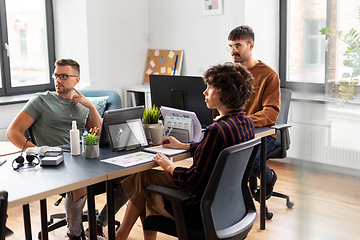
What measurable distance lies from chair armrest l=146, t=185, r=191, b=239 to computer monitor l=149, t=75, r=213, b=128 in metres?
0.75

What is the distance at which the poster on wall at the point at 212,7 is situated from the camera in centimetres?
408

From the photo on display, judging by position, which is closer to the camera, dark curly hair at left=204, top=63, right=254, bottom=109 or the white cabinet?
dark curly hair at left=204, top=63, right=254, bottom=109

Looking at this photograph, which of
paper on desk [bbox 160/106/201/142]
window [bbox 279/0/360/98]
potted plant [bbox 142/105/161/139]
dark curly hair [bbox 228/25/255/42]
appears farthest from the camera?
dark curly hair [bbox 228/25/255/42]

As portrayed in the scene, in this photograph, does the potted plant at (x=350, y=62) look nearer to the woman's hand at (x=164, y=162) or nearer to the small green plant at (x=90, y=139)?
the woman's hand at (x=164, y=162)

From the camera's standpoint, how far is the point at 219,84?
1.73m

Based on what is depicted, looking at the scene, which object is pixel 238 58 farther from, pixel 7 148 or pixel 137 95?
pixel 137 95

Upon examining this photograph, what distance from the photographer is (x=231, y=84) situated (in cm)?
171

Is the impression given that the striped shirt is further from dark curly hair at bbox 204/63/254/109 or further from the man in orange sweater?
the man in orange sweater

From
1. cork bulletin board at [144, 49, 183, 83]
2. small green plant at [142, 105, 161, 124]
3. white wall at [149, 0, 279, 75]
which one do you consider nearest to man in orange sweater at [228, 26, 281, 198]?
small green plant at [142, 105, 161, 124]

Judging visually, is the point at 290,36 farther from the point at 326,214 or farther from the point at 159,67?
the point at 159,67

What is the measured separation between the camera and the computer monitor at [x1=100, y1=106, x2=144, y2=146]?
6.64ft

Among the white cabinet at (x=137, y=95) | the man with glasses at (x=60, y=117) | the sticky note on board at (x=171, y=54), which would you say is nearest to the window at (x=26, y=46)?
the white cabinet at (x=137, y=95)

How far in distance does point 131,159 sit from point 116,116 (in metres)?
0.31

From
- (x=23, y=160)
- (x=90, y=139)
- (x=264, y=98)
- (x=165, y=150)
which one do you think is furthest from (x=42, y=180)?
(x=264, y=98)
